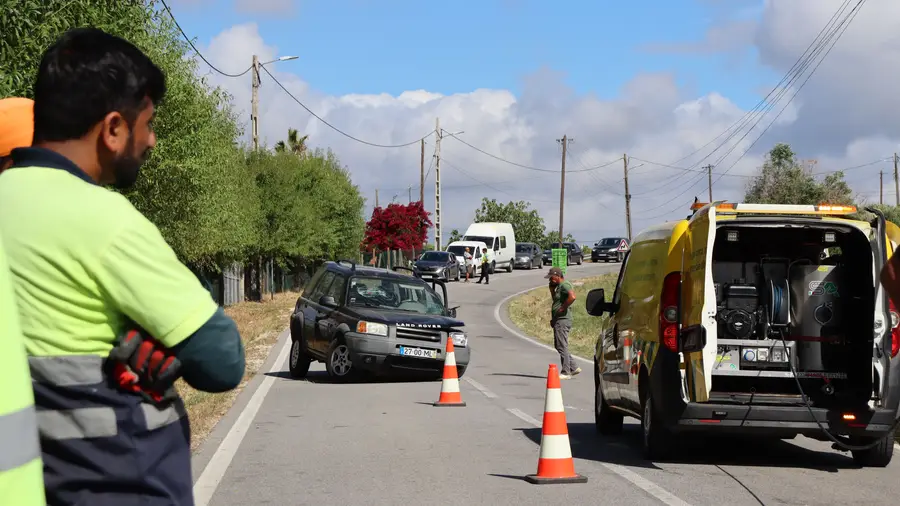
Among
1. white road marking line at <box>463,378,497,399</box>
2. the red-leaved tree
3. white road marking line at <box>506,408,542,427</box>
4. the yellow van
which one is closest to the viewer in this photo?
the yellow van

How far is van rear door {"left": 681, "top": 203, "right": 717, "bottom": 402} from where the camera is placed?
9766mm

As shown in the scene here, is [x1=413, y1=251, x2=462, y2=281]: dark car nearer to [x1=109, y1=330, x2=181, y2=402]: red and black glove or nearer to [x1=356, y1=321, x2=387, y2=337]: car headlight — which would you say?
[x1=356, y1=321, x2=387, y2=337]: car headlight

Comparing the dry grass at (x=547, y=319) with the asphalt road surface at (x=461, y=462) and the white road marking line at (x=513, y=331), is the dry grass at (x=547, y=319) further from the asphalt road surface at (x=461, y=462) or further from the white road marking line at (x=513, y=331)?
the asphalt road surface at (x=461, y=462)

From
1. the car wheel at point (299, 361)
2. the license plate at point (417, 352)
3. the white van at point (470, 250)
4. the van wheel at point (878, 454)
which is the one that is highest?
the white van at point (470, 250)

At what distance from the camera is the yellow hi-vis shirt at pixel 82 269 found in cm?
252

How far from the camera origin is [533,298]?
5278cm

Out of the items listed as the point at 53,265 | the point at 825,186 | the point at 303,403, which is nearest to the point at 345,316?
the point at 303,403

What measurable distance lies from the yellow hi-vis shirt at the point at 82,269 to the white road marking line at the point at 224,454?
5.64 m

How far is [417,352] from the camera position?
1906 cm

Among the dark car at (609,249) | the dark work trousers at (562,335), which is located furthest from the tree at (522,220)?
the dark work trousers at (562,335)

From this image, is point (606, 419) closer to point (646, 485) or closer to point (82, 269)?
point (646, 485)

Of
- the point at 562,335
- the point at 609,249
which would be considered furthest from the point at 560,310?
the point at 609,249

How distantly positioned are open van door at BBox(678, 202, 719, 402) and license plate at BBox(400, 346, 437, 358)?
9.17m

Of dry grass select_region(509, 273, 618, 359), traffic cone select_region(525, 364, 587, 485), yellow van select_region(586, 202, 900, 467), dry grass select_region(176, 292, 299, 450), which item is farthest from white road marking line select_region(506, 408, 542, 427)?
dry grass select_region(509, 273, 618, 359)
